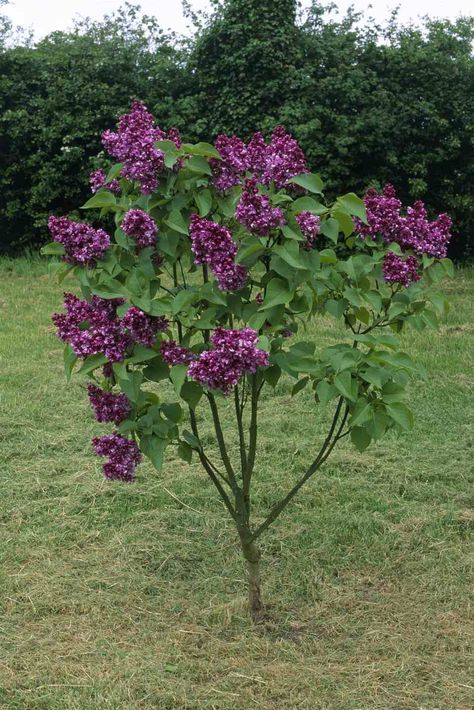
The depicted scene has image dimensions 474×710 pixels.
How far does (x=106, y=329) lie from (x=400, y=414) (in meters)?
Answer: 0.86

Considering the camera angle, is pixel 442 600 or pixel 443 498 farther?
pixel 443 498

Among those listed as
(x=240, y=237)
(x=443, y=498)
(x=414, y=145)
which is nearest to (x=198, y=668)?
(x=240, y=237)

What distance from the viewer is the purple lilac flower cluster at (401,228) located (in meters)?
2.62

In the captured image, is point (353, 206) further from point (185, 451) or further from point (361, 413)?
point (185, 451)

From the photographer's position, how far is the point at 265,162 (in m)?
2.56

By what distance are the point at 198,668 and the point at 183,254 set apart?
49.5 inches

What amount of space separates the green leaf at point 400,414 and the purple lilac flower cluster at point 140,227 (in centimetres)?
82

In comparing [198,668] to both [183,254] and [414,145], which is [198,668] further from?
[414,145]

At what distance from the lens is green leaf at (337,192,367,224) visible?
2439mm

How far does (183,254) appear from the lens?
104 inches

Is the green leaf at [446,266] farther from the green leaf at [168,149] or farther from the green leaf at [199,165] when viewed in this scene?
the green leaf at [168,149]

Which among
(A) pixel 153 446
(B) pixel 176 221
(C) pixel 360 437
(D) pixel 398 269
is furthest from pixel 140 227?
(C) pixel 360 437

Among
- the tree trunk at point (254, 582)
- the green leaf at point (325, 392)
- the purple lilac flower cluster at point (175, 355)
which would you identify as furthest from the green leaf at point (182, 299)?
the tree trunk at point (254, 582)

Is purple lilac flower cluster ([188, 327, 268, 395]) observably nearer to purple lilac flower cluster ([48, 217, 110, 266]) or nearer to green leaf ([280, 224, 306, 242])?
green leaf ([280, 224, 306, 242])
